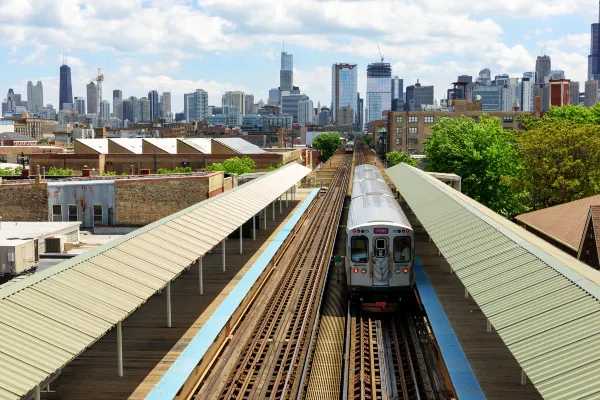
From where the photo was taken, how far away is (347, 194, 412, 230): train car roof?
23484mm

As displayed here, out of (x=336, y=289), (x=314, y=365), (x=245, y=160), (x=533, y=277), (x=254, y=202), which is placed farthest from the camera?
(x=245, y=160)

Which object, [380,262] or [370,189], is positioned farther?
[370,189]

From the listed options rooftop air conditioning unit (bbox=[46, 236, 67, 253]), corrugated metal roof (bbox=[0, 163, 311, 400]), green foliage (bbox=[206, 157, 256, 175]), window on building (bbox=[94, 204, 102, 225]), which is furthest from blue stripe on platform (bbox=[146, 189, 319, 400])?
green foliage (bbox=[206, 157, 256, 175])

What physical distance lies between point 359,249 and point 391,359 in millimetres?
4627

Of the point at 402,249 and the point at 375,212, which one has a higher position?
the point at 375,212

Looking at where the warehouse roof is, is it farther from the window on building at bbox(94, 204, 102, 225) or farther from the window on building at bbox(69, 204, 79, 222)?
the window on building at bbox(69, 204, 79, 222)

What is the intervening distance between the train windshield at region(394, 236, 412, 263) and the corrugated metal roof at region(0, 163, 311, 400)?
5945 millimetres

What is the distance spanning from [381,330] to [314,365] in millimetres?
4020

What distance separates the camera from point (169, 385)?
1556 centimetres

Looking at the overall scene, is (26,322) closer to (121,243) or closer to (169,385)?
(169,385)

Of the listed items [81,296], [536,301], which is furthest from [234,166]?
[536,301]

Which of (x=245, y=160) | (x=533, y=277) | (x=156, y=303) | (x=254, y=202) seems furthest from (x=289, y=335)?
(x=245, y=160)

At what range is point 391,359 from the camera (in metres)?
19.7

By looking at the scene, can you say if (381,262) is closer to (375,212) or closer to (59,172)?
(375,212)
